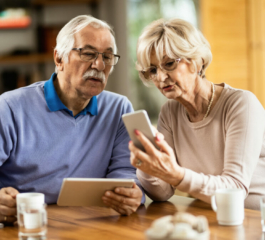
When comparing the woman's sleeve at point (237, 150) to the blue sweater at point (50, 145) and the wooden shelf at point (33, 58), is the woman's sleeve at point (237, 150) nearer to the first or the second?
the blue sweater at point (50, 145)

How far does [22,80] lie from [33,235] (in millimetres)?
3694

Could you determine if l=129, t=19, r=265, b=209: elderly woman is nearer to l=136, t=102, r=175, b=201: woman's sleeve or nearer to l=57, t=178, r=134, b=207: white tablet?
l=136, t=102, r=175, b=201: woman's sleeve

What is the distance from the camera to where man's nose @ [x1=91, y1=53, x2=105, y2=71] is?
5.92 feet

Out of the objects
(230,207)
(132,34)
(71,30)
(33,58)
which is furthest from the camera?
(132,34)

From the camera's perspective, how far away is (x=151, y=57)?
1.65 m

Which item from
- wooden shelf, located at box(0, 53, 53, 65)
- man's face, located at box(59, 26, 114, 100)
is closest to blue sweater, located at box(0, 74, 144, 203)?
man's face, located at box(59, 26, 114, 100)

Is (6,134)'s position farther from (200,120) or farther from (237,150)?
(237,150)

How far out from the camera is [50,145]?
1.75 metres

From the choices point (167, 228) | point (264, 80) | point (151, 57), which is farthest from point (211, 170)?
point (264, 80)

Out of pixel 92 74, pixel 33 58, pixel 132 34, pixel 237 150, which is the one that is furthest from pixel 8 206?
pixel 132 34

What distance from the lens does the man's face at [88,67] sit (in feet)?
5.91

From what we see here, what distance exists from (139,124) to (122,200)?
29cm

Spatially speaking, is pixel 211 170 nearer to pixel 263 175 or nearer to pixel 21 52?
pixel 263 175

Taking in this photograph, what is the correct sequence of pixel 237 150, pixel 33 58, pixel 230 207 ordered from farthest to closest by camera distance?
pixel 33 58 < pixel 237 150 < pixel 230 207
